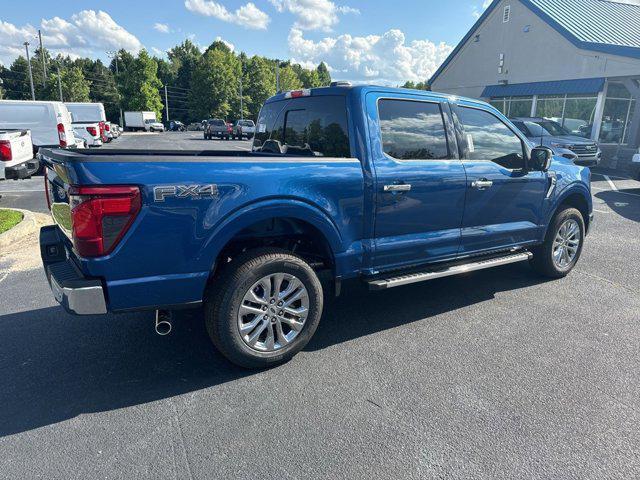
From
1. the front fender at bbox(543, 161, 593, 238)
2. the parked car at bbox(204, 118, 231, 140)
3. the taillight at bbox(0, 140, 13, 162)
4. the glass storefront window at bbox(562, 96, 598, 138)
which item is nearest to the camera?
the front fender at bbox(543, 161, 593, 238)

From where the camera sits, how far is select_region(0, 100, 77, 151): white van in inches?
574

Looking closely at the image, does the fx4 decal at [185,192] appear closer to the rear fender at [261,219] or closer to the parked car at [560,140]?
the rear fender at [261,219]

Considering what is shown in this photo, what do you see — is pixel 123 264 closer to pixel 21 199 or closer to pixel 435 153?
pixel 435 153

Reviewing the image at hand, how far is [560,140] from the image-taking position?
14.7m

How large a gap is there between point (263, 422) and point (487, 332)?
2180 millimetres

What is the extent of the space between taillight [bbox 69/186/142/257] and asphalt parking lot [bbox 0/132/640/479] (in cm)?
104

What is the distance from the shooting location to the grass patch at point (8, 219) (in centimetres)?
667

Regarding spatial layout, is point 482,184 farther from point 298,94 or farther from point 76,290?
point 76,290

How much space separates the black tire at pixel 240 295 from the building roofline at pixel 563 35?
20383mm

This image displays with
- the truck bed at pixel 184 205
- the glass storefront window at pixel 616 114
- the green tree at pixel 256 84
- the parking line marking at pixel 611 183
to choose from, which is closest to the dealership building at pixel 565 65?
the glass storefront window at pixel 616 114

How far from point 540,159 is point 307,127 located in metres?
2.40

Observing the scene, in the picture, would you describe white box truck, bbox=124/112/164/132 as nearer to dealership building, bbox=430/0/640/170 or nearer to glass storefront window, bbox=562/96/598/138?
dealership building, bbox=430/0/640/170

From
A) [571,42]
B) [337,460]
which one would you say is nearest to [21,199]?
[337,460]

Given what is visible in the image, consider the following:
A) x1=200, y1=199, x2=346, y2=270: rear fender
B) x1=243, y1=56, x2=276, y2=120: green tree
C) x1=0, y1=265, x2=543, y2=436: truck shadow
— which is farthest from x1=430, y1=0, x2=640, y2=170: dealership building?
x1=243, y1=56, x2=276, y2=120: green tree
